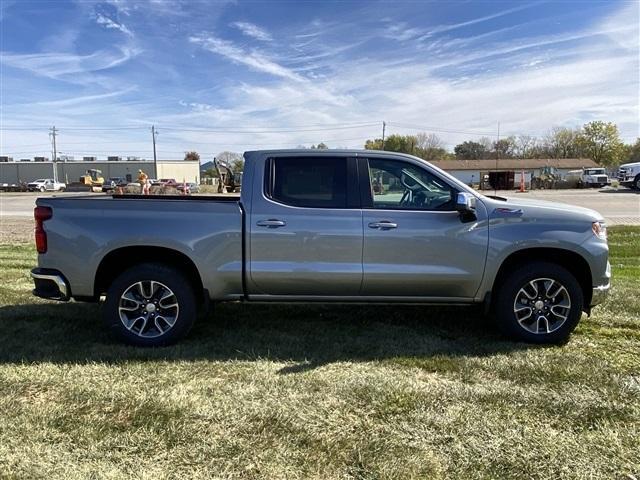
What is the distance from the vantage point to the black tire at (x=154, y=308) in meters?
4.47

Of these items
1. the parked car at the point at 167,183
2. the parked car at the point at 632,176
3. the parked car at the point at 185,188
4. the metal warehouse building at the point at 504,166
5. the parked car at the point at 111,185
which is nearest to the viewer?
the parked car at the point at 185,188

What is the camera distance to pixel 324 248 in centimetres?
446

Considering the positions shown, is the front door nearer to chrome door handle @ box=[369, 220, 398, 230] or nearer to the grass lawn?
chrome door handle @ box=[369, 220, 398, 230]

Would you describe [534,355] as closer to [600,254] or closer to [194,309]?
[600,254]

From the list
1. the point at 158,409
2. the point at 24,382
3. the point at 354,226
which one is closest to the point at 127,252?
the point at 24,382

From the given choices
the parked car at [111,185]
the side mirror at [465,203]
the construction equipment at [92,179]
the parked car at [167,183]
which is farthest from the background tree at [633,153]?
the side mirror at [465,203]

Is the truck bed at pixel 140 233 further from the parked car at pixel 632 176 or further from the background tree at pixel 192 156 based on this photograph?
the background tree at pixel 192 156

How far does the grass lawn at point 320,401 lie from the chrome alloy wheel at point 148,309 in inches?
8.6

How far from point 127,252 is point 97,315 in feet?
4.61

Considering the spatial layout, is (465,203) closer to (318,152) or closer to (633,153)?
(318,152)

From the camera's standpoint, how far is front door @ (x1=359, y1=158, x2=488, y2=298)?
4457mm

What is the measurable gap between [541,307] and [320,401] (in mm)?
2444

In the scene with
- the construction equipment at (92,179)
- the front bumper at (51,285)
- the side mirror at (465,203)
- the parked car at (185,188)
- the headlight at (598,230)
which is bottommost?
the front bumper at (51,285)

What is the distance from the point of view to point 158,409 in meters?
3.32
